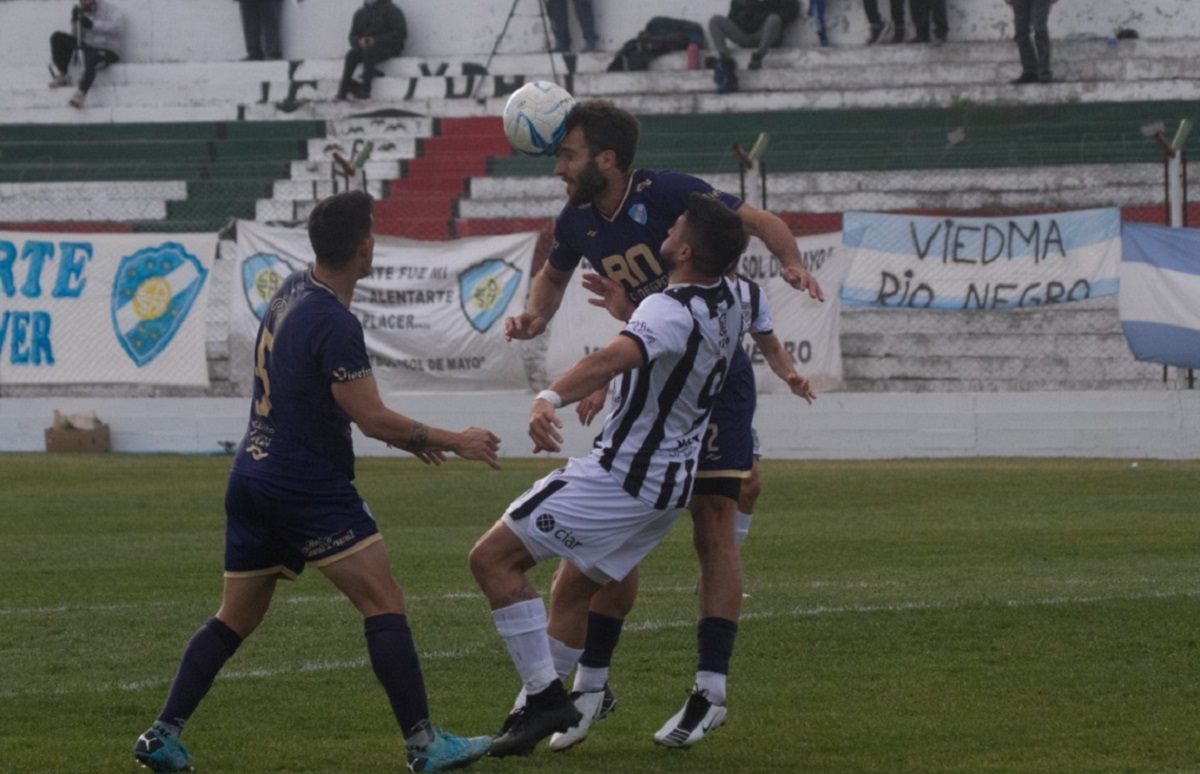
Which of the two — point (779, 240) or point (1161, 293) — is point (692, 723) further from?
point (1161, 293)

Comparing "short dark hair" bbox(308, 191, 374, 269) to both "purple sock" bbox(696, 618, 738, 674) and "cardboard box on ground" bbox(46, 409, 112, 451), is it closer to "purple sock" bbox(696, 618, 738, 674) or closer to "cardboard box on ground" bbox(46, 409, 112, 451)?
"purple sock" bbox(696, 618, 738, 674)

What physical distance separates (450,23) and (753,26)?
5.88 metres

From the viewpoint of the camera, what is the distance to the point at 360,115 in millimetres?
29422

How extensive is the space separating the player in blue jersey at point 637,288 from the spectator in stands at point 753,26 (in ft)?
70.3

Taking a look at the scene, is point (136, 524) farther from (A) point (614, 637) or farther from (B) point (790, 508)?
(A) point (614, 637)

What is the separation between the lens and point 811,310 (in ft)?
60.2

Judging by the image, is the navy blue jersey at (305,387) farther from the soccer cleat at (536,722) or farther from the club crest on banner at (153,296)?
the club crest on banner at (153,296)

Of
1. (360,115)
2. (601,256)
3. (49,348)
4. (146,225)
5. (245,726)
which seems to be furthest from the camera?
(360,115)

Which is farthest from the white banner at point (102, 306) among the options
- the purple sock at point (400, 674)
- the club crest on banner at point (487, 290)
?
the purple sock at point (400, 674)

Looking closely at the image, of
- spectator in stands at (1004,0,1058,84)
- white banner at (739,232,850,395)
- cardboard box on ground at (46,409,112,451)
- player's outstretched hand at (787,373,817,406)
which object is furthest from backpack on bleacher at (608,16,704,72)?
player's outstretched hand at (787,373,817,406)

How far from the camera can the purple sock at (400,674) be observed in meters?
5.63

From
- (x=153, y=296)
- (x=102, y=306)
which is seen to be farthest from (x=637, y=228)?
(x=102, y=306)

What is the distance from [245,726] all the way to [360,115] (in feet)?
78.1

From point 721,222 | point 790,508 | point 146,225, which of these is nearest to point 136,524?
point 790,508
